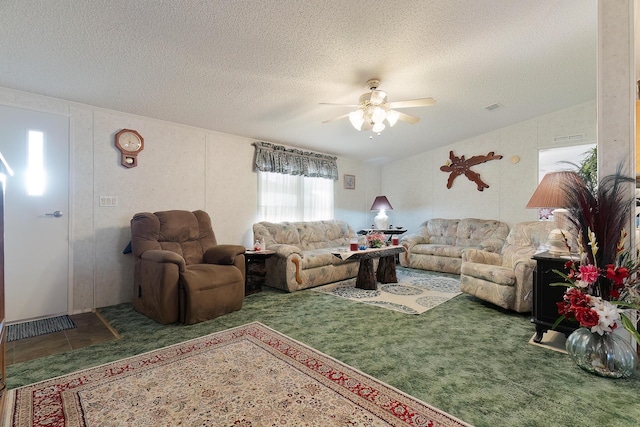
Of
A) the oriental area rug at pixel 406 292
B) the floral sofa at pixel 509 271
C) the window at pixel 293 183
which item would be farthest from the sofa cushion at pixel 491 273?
the window at pixel 293 183

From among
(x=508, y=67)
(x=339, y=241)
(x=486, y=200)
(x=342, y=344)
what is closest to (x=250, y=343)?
(x=342, y=344)

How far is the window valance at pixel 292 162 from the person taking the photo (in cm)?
481

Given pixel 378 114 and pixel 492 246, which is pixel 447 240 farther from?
pixel 378 114

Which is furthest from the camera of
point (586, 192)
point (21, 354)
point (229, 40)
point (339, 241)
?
point (339, 241)

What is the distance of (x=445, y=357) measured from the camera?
7.13 ft

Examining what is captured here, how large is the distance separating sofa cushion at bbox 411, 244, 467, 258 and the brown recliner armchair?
3376 mm

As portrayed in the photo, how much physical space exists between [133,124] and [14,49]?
1.30 m

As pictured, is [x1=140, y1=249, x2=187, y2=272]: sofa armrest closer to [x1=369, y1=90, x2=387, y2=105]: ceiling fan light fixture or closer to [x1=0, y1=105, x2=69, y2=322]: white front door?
[x1=0, y1=105, x2=69, y2=322]: white front door

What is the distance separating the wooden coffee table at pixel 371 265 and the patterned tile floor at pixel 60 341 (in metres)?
2.57

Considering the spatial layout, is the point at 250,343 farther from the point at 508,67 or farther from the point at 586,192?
the point at 508,67

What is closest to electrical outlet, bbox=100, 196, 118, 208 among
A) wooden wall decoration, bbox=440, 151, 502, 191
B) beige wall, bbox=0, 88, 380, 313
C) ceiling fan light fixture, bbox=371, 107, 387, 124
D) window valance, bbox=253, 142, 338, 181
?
beige wall, bbox=0, 88, 380, 313

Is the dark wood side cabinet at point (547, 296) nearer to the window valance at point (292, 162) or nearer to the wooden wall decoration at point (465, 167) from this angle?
the wooden wall decoration at point (465, 167)

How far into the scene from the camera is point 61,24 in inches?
84.8

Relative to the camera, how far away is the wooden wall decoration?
18.1 feet
